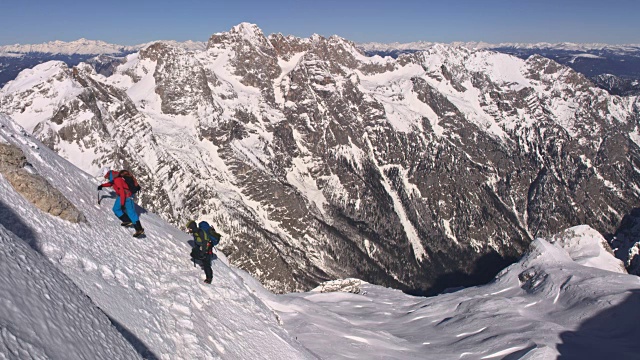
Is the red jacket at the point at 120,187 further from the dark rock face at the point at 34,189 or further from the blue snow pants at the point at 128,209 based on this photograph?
the dark rock face at the point at 34,189

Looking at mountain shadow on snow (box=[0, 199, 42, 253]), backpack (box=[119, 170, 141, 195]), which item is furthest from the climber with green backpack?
mountain shadow on snow (box=[0, 199, 42, 253])

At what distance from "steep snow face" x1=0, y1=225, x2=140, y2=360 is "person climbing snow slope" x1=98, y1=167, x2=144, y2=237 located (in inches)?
389

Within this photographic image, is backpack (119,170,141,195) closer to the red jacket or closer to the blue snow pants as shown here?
the red jacket

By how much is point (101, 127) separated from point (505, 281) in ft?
577

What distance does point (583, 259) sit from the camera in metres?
66.8

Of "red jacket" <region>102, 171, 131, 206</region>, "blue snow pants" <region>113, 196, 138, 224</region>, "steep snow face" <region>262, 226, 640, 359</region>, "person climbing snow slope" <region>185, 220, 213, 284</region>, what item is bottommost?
"steep snow face" <region>262, 226, 640, 359</region>

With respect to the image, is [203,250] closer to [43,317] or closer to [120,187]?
[120,187]

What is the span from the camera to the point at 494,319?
33.0 meters

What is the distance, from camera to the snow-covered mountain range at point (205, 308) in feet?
22.4

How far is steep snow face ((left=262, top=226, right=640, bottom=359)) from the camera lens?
25.9 m

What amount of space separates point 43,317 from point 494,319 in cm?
3376

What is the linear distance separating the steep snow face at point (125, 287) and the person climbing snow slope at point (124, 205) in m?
0.38

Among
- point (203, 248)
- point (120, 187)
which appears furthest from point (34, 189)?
point (203, 248)

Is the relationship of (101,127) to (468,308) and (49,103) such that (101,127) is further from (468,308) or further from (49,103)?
(468,308)
